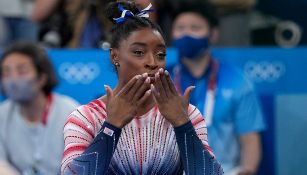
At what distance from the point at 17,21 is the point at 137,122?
12.6 feet

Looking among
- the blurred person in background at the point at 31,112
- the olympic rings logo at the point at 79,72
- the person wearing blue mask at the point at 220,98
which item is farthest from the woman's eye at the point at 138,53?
the olympic rings logo at the point at 79,72

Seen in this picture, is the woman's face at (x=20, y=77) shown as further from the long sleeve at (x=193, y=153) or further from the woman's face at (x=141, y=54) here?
the long sleeve at (x=193, y=153)

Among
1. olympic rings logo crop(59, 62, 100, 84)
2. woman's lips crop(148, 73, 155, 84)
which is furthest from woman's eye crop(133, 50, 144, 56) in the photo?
olympic rings logo crop(59, 62, 100, 84)

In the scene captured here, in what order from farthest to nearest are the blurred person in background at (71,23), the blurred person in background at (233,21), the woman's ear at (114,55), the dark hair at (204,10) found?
the blurred person in background at (233,21)
the blurred person in background at (71,23)
the dark hair at (204,10)
the woman's ear at (114,55)

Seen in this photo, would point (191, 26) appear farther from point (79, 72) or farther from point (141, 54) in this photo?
point (141, 54)

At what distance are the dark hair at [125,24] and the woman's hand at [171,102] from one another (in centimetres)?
30

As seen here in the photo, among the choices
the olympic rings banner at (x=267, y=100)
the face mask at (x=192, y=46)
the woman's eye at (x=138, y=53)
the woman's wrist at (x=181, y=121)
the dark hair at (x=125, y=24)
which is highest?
the dark hair at (x=125, y=24)

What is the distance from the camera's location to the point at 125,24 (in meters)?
3.25

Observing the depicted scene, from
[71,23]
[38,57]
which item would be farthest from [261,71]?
[38,57]

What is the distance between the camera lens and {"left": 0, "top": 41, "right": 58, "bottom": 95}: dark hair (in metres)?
5.66

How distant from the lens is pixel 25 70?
5664 millimetres

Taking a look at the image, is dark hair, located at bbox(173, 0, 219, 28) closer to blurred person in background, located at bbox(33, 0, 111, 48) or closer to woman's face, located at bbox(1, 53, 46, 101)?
blurred person in background, located at bbox(33, 0, 111, 48)

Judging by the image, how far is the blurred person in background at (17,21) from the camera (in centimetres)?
675

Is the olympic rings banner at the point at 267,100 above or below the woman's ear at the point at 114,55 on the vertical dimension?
below
